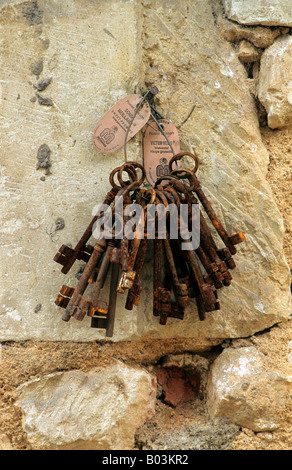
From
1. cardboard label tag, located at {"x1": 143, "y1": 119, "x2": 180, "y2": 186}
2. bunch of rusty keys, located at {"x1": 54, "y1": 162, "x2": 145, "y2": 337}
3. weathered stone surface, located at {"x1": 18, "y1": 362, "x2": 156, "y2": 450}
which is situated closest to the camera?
bunch of rusty keys, located at {"x1": 54, "y1": 162, "x2": 145, "y2": 337}

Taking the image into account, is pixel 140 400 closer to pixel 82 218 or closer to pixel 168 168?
pixel 82 218

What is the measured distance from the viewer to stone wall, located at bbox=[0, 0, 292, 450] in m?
1.07

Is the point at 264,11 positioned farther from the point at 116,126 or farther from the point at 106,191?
the point at 106,191

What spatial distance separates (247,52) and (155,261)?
65 cm

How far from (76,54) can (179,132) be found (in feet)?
1.08

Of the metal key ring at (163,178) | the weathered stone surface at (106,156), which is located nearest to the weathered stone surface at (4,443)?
the weathered stone surface at (106,156)

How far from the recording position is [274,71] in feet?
3.98

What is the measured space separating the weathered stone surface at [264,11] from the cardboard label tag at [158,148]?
35 centimetres

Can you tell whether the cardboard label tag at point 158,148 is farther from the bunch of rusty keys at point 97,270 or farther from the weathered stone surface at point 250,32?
the weathered stone surface at point 250,32

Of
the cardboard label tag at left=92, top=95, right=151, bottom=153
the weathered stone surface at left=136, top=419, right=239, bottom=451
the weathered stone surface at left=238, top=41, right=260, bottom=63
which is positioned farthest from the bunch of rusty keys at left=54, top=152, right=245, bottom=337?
the weathered stone surface at left=238, top=41, right=260, bottom=63

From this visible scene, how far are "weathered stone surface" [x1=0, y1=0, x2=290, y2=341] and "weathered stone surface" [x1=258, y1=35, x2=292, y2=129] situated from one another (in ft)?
0.17

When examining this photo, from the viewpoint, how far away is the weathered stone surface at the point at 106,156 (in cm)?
111

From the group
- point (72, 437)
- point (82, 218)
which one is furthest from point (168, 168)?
point (72, 437)

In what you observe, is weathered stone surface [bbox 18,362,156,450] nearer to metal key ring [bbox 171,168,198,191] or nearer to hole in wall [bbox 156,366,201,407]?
hole in wall [bbox 156,366,201,407]
